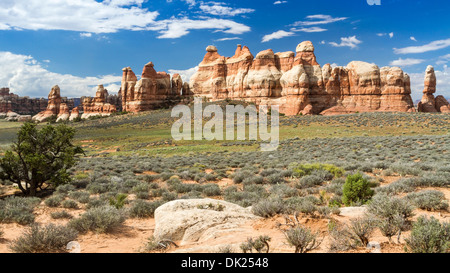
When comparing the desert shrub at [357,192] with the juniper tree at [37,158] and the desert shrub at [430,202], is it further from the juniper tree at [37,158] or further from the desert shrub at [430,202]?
the juniper tree at [37,158]

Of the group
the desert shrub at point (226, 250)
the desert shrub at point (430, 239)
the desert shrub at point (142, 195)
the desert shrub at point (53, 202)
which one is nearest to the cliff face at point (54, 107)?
the desert shrub at point (53, 202)

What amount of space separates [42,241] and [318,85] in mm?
71420

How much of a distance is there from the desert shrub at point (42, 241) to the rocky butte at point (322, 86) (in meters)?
64.7

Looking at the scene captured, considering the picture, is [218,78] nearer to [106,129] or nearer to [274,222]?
[106,129]

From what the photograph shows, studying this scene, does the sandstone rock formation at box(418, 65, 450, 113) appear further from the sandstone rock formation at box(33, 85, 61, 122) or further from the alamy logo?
Result: the sandstone rock formation at box(33, 85, 61, 122)

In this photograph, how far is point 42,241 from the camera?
5.32 meters

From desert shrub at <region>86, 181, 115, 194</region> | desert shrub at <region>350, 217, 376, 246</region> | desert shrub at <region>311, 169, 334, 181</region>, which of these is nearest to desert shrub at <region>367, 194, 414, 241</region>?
desert shrub at <region>350, 217, 376, 246</region>

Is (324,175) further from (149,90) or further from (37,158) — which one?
(149,90)

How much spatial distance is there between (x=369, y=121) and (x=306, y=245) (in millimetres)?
54276

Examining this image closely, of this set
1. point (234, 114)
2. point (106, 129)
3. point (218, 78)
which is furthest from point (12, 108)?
point (234, 114)

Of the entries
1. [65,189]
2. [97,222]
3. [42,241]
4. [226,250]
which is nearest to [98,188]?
[65,189]

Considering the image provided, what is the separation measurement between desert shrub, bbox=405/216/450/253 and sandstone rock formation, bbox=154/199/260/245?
3311mm

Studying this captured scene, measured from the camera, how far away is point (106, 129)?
221 ft

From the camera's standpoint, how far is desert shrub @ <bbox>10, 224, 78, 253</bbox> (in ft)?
17.3
